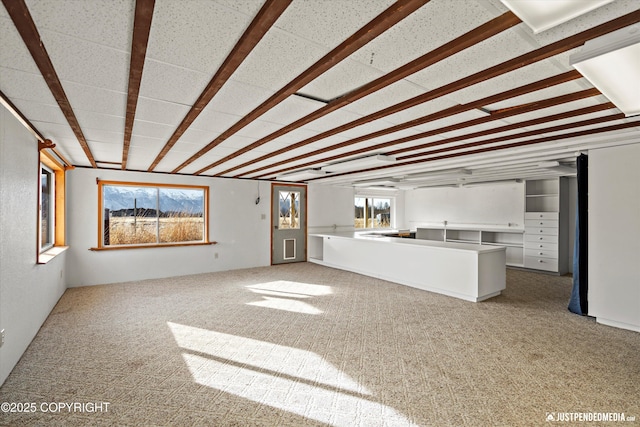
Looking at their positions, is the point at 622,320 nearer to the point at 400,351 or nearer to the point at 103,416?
the point at 400,351

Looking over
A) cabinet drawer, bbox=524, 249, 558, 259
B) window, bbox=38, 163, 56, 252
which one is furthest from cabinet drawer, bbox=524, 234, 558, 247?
window, bbox=38, 163, 56, 252

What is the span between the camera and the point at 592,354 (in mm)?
2924

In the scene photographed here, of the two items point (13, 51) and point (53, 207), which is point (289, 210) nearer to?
point (53, 207)

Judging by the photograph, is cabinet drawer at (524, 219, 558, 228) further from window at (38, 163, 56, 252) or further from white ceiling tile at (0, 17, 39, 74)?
window at (38, 163, 56, 252)

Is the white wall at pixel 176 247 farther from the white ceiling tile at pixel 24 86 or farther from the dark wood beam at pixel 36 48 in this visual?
the white ceiling tile at pixel 24 86

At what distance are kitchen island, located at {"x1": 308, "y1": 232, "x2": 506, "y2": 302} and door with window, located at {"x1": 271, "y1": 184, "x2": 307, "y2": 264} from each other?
1.34 meters

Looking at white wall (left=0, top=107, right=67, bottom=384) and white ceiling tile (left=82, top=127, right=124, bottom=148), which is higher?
white ceiling tile (left=82, top=127, right=124, bottom=148)

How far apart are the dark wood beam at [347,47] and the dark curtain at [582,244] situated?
3987mm

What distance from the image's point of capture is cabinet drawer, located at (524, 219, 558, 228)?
254 inches

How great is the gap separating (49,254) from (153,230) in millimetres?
2115

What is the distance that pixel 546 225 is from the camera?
655 centimetres

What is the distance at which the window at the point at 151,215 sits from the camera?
589 cm

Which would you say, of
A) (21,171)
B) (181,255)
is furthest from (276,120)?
(181,255)

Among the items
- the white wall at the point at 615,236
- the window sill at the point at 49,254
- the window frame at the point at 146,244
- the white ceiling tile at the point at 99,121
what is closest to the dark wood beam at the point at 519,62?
the white ceiling tile at the point at 99,121
